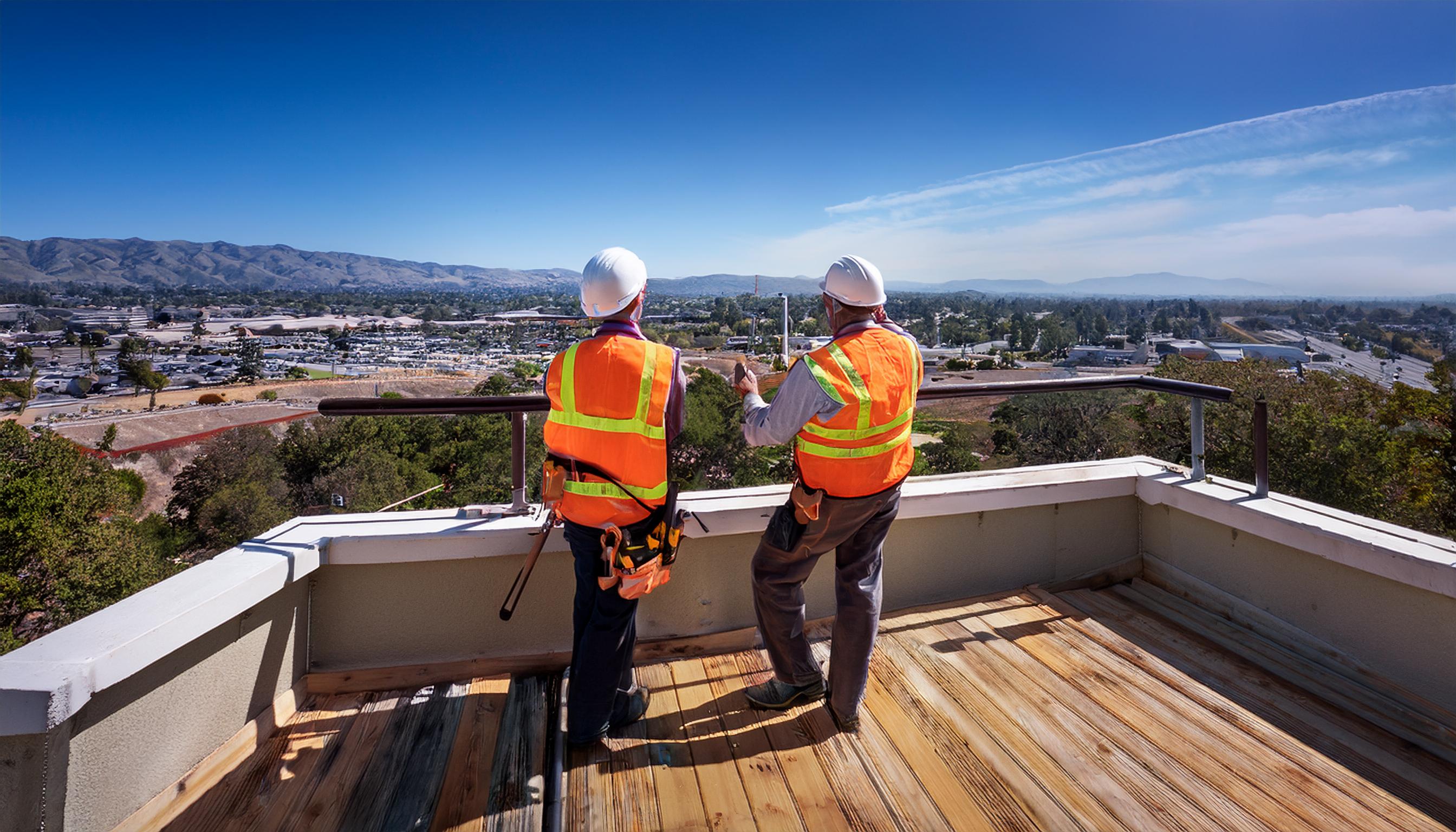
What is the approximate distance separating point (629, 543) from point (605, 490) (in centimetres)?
16

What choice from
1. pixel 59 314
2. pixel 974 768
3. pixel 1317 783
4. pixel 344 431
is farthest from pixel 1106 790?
pixel 59 314

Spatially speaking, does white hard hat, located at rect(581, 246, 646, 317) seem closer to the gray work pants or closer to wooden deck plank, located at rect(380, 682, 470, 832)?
the gray work pants

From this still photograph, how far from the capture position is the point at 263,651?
1.93m

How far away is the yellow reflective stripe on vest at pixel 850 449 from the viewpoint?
5.95 ft

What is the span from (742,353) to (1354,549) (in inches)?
82.0

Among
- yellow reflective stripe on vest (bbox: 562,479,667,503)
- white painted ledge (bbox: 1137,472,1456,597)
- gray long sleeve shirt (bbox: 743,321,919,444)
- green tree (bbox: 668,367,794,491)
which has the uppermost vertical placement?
gray long sleeve shirt (bbox: 743,321,919,444)

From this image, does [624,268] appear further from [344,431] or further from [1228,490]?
[344,431]

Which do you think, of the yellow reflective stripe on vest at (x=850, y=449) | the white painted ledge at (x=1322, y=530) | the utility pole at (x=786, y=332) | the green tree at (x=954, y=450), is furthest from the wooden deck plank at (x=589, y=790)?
the green tree at (x=954, y=450)

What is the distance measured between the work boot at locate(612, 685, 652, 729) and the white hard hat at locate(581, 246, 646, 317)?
117 centimetres

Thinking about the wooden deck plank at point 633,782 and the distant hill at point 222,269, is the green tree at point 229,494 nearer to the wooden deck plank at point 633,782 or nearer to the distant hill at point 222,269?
the wooden deck plank at point 633,782

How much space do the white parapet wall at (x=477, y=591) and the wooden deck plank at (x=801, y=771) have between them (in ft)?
1.69

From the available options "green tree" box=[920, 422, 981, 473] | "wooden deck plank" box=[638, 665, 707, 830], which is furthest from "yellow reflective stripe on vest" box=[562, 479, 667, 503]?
"green tree" box=[920, 422, 981, 473]

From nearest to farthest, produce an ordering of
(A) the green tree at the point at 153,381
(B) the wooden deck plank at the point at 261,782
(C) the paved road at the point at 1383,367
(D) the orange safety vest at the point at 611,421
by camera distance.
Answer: (B) the wooden deck plank at the point at 261,782
(D) the orange safety vest at the point at 611,421
(C) the paved road at the point at 1383,367
(A) the green tree at the point at 153,381

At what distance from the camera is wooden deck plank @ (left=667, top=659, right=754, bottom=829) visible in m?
1.64
